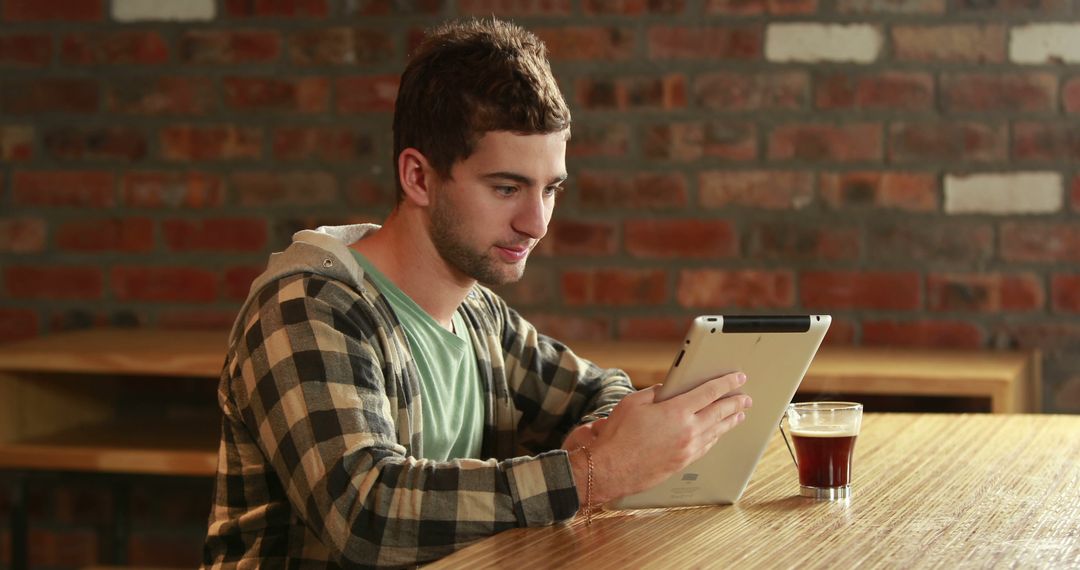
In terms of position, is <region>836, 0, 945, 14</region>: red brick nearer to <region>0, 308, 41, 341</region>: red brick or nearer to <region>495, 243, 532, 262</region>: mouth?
<region>495, 243, 532, 262</region>: mouth

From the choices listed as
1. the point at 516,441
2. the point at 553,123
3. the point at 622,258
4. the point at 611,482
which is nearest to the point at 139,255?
the point at 622,258

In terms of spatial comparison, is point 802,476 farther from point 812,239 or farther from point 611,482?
point 812,239

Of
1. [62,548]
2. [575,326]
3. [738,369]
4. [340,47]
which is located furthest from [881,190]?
[62,548]

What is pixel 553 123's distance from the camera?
151cm

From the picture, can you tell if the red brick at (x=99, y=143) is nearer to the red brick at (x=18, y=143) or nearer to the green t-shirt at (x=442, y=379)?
the red brick at (x=18, y=143)

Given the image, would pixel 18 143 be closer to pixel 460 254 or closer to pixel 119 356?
pixel 119 356

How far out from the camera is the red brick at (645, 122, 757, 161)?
8.73 feet

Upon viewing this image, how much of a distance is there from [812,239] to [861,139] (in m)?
0.23

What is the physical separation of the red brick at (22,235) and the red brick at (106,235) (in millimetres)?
44

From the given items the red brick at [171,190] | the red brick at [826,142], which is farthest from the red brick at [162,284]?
the red brick at [826,142]

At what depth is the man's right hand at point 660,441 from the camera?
128 centimetres

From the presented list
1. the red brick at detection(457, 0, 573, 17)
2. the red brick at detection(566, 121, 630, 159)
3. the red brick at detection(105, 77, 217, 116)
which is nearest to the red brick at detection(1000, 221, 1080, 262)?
the red brick at detection(566, 121, 630, 159)

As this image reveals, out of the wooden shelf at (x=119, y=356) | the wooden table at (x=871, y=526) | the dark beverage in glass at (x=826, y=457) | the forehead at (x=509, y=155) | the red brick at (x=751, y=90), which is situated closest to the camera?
the wooden table at (x=871, y=526)

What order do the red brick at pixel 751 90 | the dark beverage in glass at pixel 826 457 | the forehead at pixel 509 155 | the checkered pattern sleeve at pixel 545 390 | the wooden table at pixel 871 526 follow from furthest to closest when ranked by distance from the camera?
1. the red brick at pixel 751 90
2. the checkered pattern sleeve at pixel 545 390
3. the forehead at pixel 509 155
4. the dark beverage in glass at pixel 826 457
5. the wooden table at pixel 871 526
